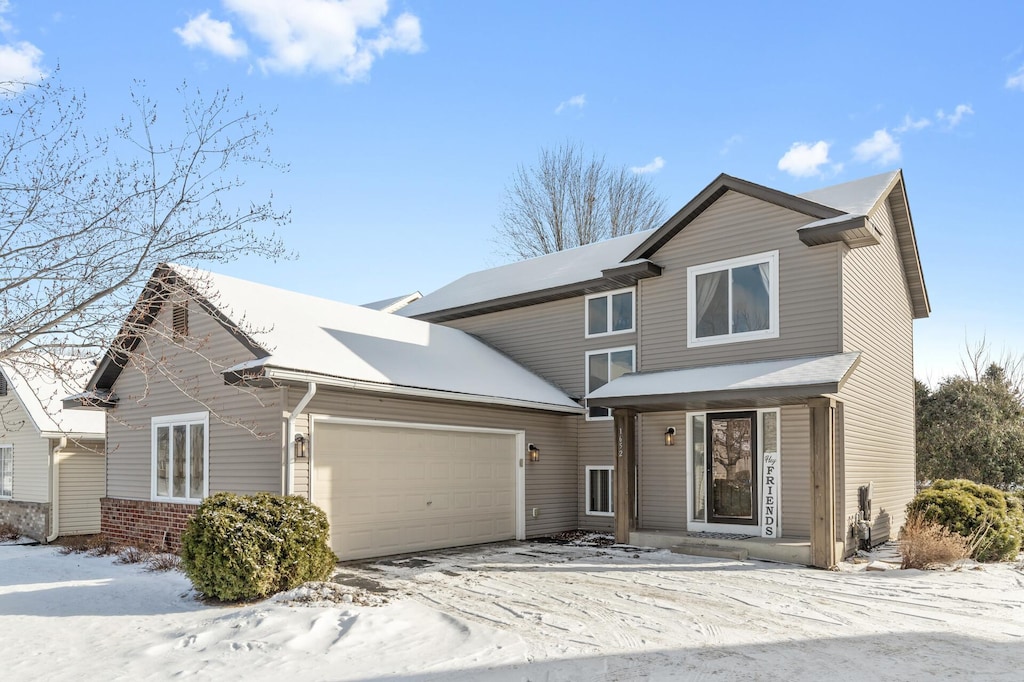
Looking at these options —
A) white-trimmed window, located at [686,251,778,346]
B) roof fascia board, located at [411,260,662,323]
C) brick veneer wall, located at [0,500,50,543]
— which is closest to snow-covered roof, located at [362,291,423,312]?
roof fascia board, located at [411,260,662,323]

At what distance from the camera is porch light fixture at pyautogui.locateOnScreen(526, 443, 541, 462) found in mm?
14914

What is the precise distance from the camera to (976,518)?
11781 mm

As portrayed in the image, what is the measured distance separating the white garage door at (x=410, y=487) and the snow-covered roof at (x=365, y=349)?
0.90m

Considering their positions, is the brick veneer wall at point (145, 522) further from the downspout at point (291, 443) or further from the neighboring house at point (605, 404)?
the downspout at point (291, 443)

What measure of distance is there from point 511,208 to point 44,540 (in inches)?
821

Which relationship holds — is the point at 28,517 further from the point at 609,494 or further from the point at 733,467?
the point at 733,467

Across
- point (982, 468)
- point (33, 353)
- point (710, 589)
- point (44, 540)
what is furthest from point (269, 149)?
point (982, 468)

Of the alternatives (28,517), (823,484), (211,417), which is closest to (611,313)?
(823,484)

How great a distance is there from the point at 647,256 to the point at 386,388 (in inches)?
230

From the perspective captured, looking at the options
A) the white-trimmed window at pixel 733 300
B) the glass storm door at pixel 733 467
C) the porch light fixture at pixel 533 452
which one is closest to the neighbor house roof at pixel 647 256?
the white-trimmed window at pixel 733 300

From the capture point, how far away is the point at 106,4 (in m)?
8.73

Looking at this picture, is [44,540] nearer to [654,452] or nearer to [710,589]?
[654,452]

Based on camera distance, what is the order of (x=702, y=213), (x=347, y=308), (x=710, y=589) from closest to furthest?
(x=710, y=589)
(x=702, y=213)
(x=347, y=308)

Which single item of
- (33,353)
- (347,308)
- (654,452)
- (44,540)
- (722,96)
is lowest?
(44,540)
